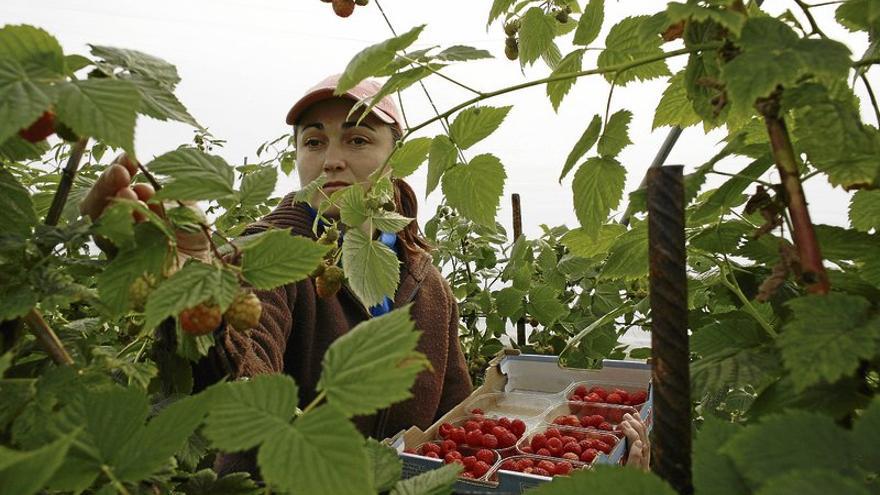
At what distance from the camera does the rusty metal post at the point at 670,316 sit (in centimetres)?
32

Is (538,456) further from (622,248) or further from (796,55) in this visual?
(796,55)

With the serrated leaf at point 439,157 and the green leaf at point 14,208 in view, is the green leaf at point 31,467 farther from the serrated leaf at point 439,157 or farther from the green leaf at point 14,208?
the serrated leaf at point 439,157

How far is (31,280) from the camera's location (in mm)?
344

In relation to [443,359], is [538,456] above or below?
below

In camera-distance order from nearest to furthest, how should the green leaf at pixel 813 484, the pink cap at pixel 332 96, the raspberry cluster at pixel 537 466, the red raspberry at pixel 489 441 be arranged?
the green leaf at pixel 813 484, the raspberry cluster at pixel 537 466, the red raspberry at pixel 489 441, the pink cap at pixel 332 96

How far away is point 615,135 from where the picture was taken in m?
0.50

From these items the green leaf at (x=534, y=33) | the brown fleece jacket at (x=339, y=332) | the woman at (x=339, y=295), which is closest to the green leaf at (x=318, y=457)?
the green leaf at (x=534, y=33)

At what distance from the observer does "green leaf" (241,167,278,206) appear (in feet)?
1.48

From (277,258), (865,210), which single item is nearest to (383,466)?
(277,258)

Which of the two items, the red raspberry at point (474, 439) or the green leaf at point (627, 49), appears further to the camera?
the red raspberry at point (474, 439)

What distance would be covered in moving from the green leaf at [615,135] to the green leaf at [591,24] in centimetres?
8

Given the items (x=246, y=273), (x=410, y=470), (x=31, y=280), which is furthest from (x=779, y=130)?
(x=410, y=470)

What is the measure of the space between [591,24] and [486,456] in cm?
84

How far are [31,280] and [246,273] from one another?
0.11m
